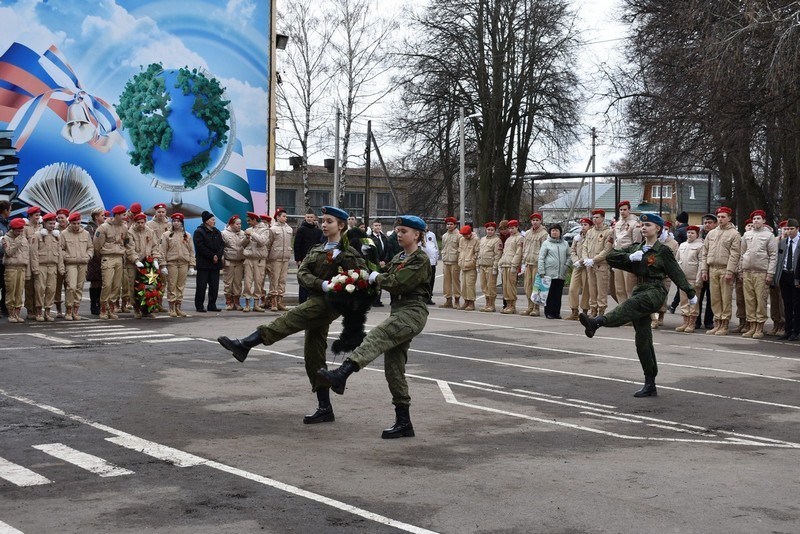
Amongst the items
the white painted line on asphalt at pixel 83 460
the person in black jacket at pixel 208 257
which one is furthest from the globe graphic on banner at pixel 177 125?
the white painted line on asphalt at pixel 83 460

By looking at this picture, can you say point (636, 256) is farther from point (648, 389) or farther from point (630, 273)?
point (630, 273)

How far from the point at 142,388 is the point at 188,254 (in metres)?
9.61

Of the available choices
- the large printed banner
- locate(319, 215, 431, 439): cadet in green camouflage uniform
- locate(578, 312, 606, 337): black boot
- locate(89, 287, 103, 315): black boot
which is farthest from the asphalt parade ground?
the large printed banner

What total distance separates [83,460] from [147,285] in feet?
39.6

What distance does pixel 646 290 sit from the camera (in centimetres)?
1150

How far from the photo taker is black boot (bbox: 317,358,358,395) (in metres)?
8.16

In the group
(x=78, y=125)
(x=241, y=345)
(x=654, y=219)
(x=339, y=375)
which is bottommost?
(x=339, y=375)

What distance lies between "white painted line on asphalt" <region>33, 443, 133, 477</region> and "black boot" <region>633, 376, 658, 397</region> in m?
6.01

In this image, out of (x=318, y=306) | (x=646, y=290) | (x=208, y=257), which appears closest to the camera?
(x=318, y=306)

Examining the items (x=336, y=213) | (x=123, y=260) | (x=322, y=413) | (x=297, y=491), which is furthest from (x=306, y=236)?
(x=297, y=491)

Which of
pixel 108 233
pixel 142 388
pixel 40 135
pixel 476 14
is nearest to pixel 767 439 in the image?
pixel 142 388

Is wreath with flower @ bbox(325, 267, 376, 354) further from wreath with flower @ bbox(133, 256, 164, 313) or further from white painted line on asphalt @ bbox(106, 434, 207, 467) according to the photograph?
wreath with flower @ bbox(133, 256, 164, 313)

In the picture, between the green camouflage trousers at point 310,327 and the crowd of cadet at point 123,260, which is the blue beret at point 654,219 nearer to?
the green camouflage trousers at point 310,327

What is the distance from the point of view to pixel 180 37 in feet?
103
